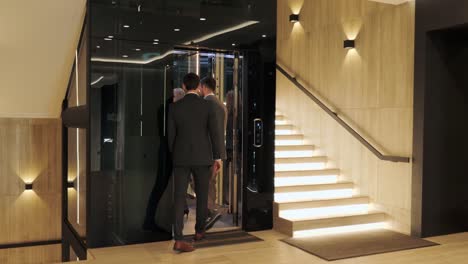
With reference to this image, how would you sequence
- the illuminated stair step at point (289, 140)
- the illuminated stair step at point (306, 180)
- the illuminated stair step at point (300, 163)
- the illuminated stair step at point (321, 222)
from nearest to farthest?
the illuminated stair step at point (321, 222)
the illuminated stair step at point (306, 180)
the illuminated stair step at point (300, 163)
the illuminated stair step at point (289, 140)

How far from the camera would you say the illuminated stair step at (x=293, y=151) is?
6.87 m

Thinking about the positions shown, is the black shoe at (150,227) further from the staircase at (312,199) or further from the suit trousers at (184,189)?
the staircase at (312,199)

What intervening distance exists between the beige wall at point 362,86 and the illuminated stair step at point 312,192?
20 centimetres

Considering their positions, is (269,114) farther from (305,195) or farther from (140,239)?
(140,239)

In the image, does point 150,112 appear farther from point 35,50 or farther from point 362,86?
point 362,86

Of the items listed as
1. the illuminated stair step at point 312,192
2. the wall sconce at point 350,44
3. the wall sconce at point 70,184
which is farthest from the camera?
the wall sconce at point 70,184

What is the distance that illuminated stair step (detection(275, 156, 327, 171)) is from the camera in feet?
21.3

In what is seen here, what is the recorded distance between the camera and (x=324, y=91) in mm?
7043

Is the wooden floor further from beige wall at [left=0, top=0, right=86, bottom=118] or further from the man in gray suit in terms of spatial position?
beige wall at [left=0, top=0, right=86, bottom=118]

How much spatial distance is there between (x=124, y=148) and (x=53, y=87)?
227 centimetres

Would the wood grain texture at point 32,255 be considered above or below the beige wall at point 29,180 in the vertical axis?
below

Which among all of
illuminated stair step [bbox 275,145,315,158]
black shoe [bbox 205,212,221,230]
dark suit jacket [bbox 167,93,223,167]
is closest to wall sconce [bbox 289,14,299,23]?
illuminated stair step [bbox 275,145,315,158]

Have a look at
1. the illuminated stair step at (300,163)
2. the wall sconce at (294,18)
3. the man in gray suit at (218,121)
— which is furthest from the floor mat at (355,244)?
the wall sconce at (294,18)

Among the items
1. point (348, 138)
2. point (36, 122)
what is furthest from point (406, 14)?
point (36, 122)
